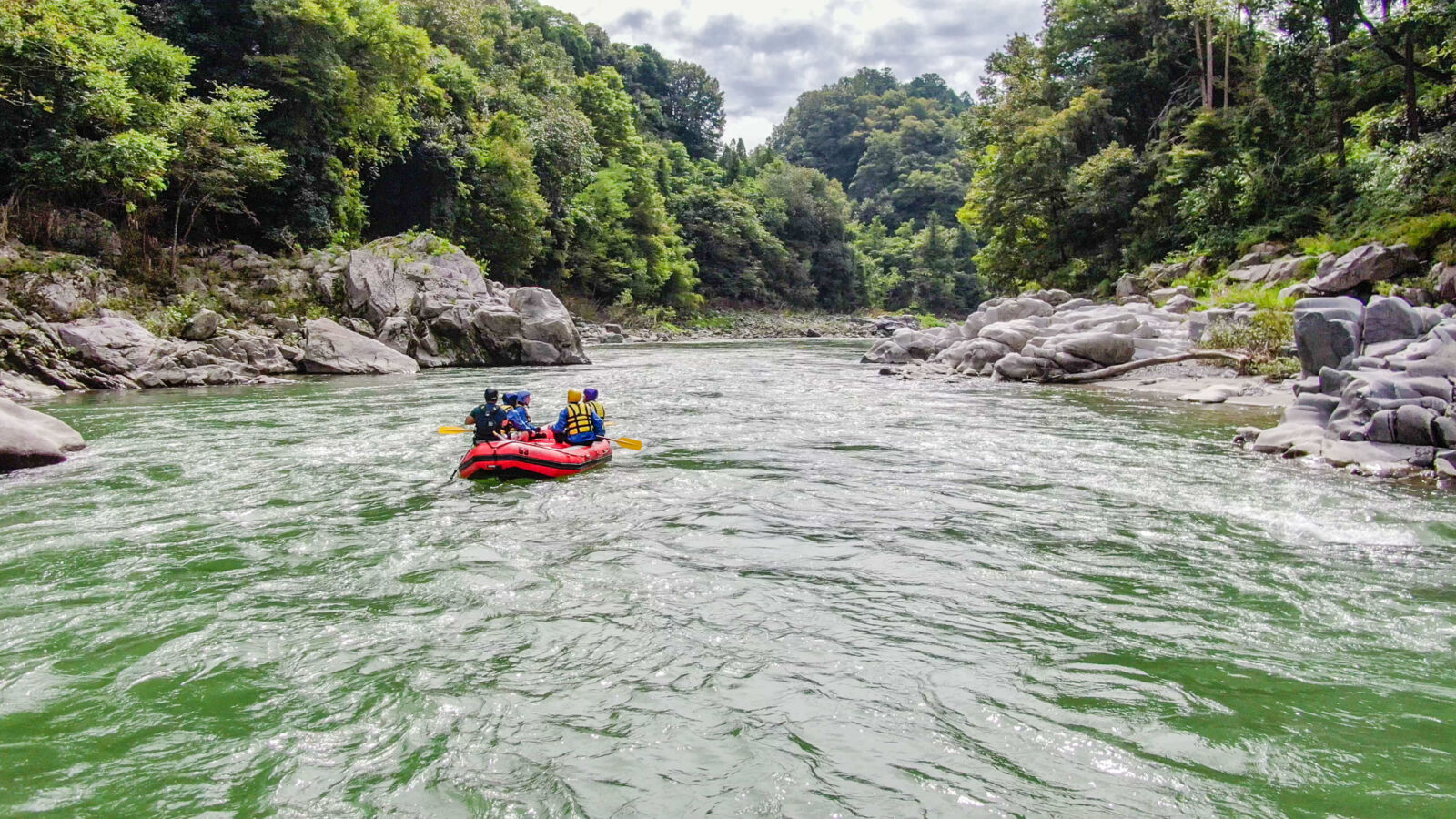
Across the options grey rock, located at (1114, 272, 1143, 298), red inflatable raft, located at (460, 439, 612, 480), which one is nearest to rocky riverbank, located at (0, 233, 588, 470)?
red inflatable raft, located at (460, 439, 612, 480)

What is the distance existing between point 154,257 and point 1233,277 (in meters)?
28.4

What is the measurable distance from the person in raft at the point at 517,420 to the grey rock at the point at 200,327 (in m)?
13.8

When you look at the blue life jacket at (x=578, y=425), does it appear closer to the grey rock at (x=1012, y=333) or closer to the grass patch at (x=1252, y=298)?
the grey rock at (x=1012, y=333)

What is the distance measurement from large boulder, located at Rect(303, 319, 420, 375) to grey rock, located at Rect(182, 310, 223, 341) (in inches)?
79.0

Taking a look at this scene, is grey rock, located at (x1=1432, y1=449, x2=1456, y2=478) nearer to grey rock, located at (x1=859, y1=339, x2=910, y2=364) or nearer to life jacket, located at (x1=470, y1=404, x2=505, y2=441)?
life jacket, located at (x1=470, y1=404, x2=505, y2=441)

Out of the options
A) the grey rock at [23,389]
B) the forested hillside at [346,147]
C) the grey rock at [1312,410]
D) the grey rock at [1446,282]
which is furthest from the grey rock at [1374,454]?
the forested hillside at [346,147]

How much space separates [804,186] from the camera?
65.9m

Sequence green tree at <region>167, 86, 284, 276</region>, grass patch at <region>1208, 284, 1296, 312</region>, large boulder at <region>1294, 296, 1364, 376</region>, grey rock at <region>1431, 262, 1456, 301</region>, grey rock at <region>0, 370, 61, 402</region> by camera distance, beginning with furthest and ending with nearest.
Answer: green tree at <region>167, 86, 284, 276</region> → grass patch at <region>1208, 284, 1296, 312</region> → grey rock at <region>1431, 262, 1456, 301</region> → grey rock at <region>0, 370, 61, 402</region> → large boulder at <region>1294, 296, 1364, 376</region>

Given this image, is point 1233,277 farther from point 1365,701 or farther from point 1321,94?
point 1365,701

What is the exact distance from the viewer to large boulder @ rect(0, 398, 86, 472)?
28.7 ft

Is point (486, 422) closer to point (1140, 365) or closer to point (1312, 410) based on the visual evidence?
point (1312, 410)

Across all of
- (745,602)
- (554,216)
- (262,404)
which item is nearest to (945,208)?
(554,216)

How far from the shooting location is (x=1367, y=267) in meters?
15.8

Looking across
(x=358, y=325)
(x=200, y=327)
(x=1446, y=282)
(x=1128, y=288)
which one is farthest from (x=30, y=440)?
(x=1128, y=288)
